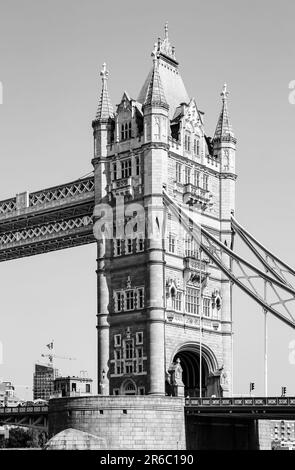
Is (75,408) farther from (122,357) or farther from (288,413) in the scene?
(288,413)

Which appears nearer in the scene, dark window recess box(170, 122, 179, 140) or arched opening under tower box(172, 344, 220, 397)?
arched opening under tower box(172, 344, 220, 397)

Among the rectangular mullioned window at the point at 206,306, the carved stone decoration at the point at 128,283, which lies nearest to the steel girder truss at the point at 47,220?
the carved stone decoration at the point at 128,283

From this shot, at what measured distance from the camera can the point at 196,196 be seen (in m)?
81.8

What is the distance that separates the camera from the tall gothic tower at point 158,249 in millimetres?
77375

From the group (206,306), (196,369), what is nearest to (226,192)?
(206,306)

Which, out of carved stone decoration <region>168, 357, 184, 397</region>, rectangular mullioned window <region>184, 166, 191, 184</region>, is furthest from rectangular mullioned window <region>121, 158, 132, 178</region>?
carved stone decoration <region>168, 357, 184, 397</region>

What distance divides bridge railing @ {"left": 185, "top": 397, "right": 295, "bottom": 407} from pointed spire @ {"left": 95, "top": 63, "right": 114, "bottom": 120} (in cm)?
2814

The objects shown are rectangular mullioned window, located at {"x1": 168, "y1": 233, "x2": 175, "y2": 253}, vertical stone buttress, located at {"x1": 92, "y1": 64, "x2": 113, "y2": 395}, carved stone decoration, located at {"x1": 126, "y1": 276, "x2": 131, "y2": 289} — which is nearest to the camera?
carved stone decoration, located at {"x1": 126, "y1": 276, "x2": 131, "y2": 289}

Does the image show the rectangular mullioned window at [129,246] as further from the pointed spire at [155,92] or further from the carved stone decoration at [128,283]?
the pointed spire at [155,92]

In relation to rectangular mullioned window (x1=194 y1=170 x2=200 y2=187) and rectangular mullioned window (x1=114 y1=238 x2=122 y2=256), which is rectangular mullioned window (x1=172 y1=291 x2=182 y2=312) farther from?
rectangular mullioned window (x1=194 y1=170 x2=200 y2=187)

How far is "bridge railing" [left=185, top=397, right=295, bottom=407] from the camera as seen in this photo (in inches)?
2616

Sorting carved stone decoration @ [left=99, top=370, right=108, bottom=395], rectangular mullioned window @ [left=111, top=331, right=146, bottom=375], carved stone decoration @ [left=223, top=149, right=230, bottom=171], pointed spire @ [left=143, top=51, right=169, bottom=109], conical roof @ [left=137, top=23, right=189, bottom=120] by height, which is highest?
conical roof @ [left=137, top=23, right=189, bottom=120]

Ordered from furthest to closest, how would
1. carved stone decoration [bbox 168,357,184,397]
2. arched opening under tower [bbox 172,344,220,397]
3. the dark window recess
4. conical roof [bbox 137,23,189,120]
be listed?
1. conical roof [bbox 137,23,189,120]
2. the dark window recess
3. arched opening under tower [bbox 172,344,220,397]
4. carved stone decoration [bbox 168,357,184,397]

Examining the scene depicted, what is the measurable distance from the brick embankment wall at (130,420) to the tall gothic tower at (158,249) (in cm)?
361
